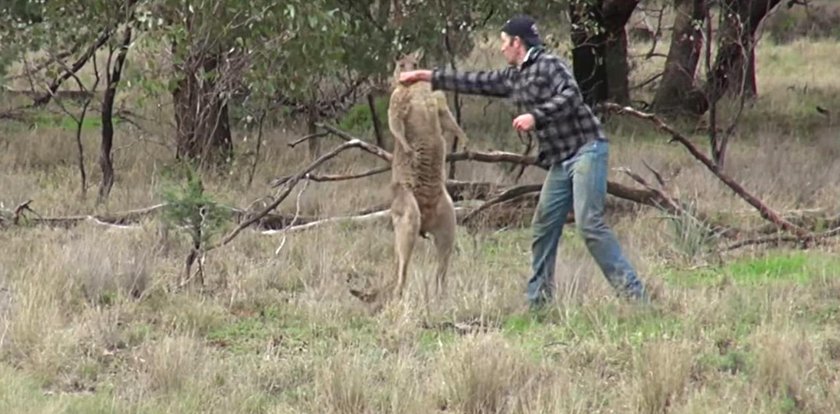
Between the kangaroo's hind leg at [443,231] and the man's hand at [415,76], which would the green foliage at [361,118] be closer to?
the kangaroo's hind leg at [443,231]

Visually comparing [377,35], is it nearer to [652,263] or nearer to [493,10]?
[493,10]

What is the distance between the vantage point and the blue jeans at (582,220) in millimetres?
8031

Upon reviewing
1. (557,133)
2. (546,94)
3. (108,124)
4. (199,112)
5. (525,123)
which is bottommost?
(108,124)

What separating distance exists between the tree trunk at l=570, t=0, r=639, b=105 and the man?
9.24 m

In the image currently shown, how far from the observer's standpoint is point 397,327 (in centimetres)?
775

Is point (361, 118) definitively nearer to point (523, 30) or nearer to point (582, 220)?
point (523, 30)

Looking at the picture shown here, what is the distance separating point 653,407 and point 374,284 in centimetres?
328

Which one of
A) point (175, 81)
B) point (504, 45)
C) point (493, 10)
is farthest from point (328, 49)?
point (504, 45)

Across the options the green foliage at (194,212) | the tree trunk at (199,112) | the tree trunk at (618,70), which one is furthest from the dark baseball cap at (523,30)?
the tree trunk at (618,70)

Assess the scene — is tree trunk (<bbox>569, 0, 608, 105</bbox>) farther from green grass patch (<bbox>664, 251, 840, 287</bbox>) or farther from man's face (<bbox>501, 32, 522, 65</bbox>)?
man's face (<bbox>501, 32, 522, 65</bbox>)

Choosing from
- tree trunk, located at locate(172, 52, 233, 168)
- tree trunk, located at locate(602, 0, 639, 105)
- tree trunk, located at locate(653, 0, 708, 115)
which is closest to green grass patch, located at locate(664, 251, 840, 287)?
tree trunk, located at locate(172, 52, 233, 168)

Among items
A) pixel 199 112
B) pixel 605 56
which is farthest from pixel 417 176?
pixel 605 56

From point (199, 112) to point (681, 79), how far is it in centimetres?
1086

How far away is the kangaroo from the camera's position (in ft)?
28.5
